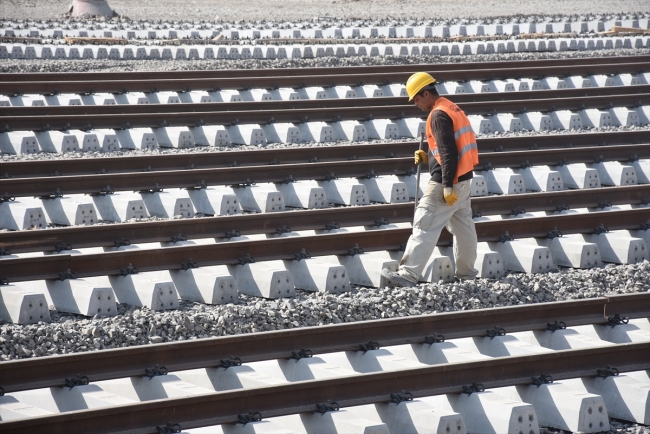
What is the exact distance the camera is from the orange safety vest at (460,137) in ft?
27.8

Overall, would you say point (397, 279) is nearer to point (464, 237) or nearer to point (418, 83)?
point (464, 237)

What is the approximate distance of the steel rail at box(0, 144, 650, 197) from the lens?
1038 cm

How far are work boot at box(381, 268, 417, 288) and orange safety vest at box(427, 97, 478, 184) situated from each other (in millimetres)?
939

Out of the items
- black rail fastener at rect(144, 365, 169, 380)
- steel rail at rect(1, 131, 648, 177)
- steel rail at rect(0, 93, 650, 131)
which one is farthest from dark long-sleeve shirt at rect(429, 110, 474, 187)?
steel rail at rect(0, 93, 650, 131)

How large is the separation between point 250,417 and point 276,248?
3.26 meters

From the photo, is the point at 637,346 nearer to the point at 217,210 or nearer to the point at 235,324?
the point at 235,324

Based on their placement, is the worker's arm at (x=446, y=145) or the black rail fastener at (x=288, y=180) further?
the black rail fastener at (x=288, y=180)

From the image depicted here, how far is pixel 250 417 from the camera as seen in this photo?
5805 millimetres

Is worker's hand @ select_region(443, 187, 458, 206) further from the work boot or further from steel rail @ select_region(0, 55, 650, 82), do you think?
steel rail @ select_region(0, 55, 650, 82)

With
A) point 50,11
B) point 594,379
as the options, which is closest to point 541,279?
point 594,379

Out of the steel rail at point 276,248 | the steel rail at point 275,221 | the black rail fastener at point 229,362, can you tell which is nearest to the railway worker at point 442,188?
the steel rail at point 276,248

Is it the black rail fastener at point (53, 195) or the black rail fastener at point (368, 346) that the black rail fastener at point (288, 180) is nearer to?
the black rail fastener at point (53, 195)

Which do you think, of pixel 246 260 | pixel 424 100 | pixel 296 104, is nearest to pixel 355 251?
pixel 246 260

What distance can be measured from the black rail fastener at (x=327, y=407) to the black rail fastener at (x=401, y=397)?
1.17 ft
